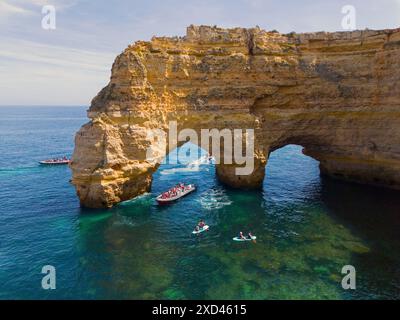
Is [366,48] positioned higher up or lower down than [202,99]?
higher up

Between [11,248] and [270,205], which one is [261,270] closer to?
[270,205]

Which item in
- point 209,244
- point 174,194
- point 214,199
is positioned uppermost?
point 174,194

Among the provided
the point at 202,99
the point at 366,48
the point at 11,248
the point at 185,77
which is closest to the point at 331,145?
the point at 366,48

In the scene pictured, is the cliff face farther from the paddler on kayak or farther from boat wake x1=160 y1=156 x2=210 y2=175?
boat wake x1=160 y1=156 x2=210 y2=175

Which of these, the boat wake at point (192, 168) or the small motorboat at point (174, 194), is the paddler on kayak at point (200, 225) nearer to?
the small motorboat at point (174, 194)

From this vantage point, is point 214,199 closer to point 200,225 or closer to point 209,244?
point 200,225

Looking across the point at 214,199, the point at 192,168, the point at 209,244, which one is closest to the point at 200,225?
the point at 209,244

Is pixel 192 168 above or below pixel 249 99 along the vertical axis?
below

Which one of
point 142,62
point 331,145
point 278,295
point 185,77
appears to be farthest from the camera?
point 331,145
